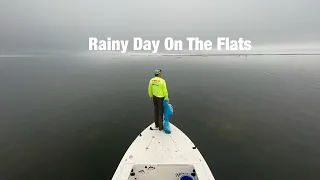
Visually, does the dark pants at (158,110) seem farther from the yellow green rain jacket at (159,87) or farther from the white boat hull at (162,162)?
the white boat hull at (162,162)

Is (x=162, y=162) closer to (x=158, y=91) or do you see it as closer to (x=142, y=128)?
(x=158, y=91)

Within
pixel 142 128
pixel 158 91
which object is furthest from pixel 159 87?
pixel 142 128

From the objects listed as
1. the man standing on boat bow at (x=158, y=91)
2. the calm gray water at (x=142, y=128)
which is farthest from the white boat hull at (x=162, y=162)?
the calm gray water at (x=142, y=128)

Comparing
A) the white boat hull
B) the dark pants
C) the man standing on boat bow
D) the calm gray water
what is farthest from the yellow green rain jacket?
the calm gray water

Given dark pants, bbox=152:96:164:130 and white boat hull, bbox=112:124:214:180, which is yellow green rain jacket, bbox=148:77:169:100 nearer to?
dark pants, bbox=152:96:164:130

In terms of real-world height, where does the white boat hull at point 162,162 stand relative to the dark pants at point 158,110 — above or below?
below

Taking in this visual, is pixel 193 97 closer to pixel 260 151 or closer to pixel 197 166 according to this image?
pixel 260 151

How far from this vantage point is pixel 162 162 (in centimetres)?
550

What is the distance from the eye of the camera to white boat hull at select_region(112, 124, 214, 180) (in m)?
5.06

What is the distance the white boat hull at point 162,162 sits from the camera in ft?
16.6

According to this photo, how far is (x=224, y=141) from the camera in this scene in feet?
34.4

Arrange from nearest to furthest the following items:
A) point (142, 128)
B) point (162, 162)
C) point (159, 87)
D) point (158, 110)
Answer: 1. point (162, 162)
2. point (159, 87)
3. point (158, 110)
4. point (142, 128)

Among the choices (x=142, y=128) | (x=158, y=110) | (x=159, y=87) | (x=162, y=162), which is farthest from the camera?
(x=142, y=128)

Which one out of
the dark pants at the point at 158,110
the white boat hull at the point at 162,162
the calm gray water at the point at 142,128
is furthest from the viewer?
the calm gray water at the point at 142,128
